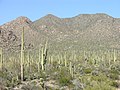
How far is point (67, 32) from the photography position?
110438 mm

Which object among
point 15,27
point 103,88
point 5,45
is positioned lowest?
point 103,88

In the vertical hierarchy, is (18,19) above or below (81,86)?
above

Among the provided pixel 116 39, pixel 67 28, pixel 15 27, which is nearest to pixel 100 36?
pixel 116 39

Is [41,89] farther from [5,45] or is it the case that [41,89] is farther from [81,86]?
[5,45]

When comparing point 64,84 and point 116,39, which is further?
point 116,39

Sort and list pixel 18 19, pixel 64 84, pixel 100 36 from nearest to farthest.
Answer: pixel 64 84 → pixel 100 36 → pixel 18 19

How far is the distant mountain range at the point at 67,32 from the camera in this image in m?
88.6

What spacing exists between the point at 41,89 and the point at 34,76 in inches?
279

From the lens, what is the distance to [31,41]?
3718 inches

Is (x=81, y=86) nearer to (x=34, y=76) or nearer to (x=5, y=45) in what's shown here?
(x=34, y=76)

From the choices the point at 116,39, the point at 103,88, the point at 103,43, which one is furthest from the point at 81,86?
the point at 116,39

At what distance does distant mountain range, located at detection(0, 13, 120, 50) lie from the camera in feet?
291

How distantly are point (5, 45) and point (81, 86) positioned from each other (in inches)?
2512

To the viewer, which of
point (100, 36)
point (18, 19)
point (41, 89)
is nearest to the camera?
point (41, 89)
